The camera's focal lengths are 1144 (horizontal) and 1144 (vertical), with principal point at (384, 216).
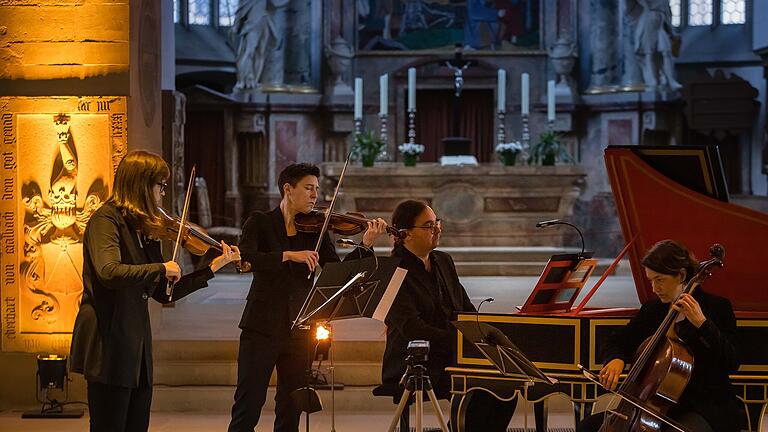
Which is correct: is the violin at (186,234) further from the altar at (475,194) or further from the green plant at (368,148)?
the green plant at (368,148)

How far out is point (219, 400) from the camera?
22.7 feet

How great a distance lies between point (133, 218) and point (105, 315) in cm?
35

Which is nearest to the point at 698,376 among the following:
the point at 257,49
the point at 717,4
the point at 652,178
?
the point at 652,178

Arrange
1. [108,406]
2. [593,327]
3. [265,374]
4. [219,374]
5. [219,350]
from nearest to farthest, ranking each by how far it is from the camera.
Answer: [108,406]
[593,327]
[265,374]
[219,374]
[219,350]

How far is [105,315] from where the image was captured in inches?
155

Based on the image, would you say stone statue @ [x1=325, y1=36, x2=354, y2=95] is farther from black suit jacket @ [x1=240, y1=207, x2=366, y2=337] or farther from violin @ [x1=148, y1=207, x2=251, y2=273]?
violin @ [x1=148, y1=207, x2=251, y2=273]

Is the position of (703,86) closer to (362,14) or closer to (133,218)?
(362,14)

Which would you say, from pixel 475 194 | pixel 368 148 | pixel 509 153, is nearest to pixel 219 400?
pixel 475 194

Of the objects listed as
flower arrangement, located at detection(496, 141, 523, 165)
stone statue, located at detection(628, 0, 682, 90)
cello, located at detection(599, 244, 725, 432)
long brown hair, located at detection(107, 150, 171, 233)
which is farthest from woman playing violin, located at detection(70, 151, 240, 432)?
stone statue, located at detection(628, 0, 682, 90)

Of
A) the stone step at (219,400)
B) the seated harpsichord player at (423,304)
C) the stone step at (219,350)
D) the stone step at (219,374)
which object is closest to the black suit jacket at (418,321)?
the seated harpsichord player at (423,304)

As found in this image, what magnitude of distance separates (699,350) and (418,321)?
1215mm

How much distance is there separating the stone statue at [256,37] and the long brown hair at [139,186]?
1282 centimetres

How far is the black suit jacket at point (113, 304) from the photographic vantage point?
152 inches

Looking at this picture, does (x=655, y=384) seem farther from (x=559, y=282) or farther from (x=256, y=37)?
(x=256, y=37)
